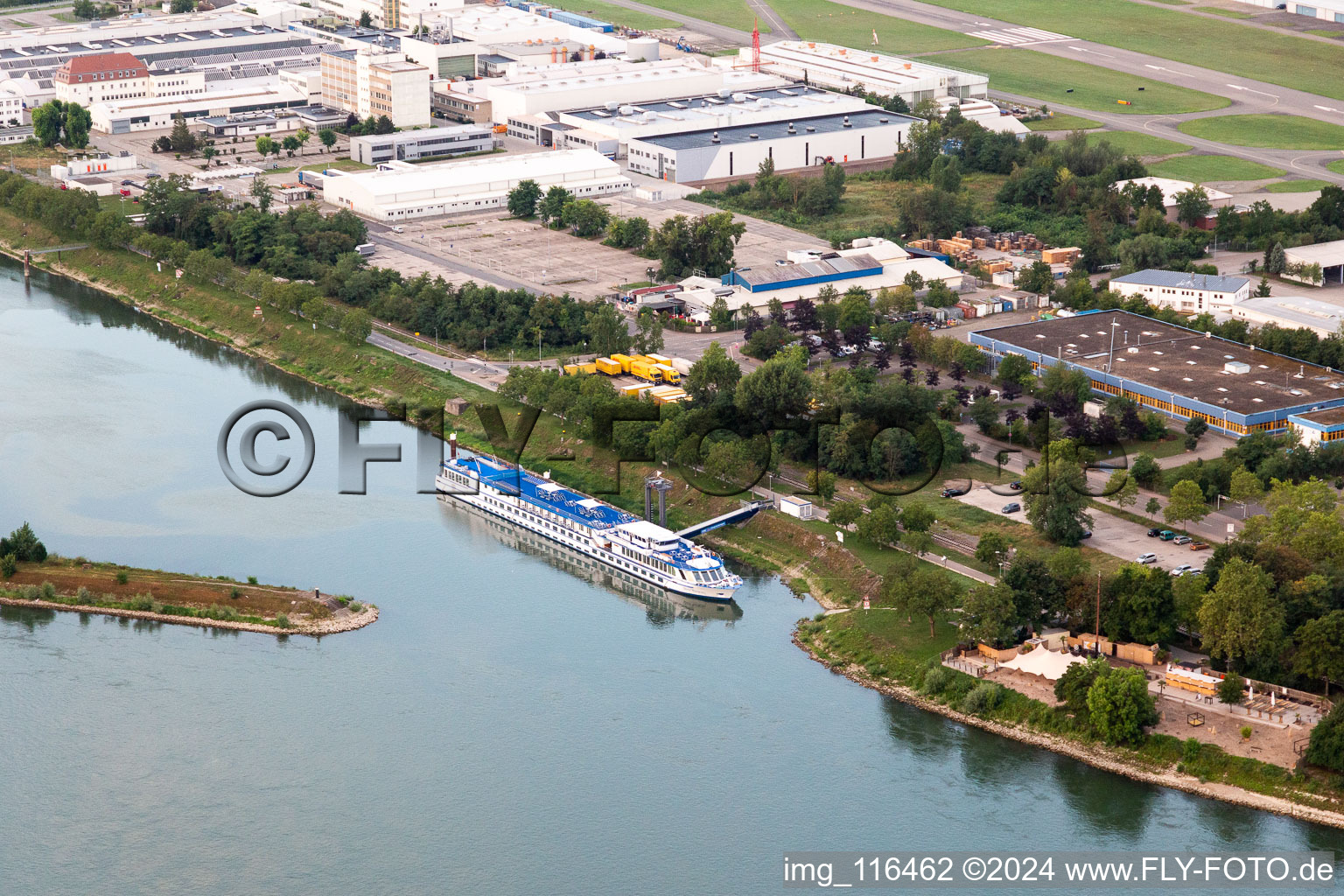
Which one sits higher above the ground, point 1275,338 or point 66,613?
point 1275,338

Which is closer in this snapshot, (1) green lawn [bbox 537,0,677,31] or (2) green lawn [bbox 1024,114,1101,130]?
(2) green lawn [bbox 1024,114,1101,130]

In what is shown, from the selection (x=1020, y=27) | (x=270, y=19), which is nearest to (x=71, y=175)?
(x=270, y=19)

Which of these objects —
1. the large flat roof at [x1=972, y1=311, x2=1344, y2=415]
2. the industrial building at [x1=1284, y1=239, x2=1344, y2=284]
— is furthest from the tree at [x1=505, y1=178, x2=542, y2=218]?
the industrial building at [x1=1284, y1=239, x2=1344, y2=284]

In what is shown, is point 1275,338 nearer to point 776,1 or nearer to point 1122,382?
point 1122,382

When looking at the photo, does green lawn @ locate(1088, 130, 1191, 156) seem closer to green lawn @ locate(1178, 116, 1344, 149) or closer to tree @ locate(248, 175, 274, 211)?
green lawn @ locate(1178, 116, 1344, 149)

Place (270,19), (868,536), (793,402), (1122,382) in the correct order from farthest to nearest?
1. (270,19)
2. (1122,382)
3. (793,402)
4. (868,536)

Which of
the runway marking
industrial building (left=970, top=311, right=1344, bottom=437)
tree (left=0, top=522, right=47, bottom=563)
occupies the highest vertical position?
the runway marking

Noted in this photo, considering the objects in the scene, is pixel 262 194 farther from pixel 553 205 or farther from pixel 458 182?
pixel 553 205

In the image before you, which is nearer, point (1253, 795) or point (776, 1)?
point (1253, 795)
